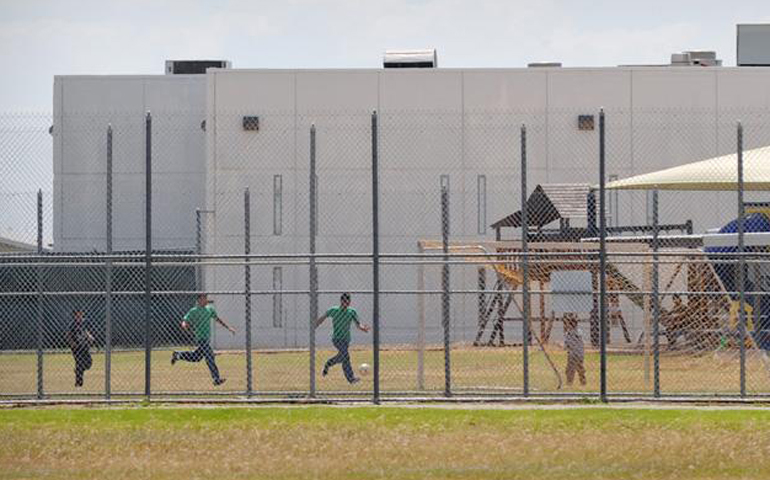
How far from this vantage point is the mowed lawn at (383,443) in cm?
1770

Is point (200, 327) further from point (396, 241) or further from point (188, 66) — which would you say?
point (188, 66)

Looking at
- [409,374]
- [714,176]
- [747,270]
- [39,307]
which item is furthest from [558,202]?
[39,307]

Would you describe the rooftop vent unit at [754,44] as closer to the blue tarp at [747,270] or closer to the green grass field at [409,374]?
the blue tarp at [747,270]

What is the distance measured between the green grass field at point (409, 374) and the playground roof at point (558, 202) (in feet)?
15.5

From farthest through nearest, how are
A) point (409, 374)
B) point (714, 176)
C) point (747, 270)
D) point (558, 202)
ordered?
point (558, 202) → point (747, 270) → point (714, 176) → point (409, 374)

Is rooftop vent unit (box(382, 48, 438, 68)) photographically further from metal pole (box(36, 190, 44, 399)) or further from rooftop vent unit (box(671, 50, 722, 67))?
metal pole (box(36, 190, 44, 399))

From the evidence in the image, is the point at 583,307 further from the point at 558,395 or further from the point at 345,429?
the point at 345,429

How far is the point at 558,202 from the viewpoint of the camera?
3884cm

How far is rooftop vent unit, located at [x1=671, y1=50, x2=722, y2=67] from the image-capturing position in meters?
51.8

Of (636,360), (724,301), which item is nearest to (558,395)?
(724,301)

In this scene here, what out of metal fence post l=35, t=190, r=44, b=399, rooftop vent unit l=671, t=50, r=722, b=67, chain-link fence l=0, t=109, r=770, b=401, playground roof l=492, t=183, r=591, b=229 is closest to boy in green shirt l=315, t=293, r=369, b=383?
chain-link fence l=0, t=109, r=770, b=401

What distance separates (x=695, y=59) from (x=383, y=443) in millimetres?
35162

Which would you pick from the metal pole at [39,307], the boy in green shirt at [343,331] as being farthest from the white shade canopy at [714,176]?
the metal pole at [39,307]

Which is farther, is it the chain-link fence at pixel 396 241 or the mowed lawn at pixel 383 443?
the chain-link fence at pixel 396 241
